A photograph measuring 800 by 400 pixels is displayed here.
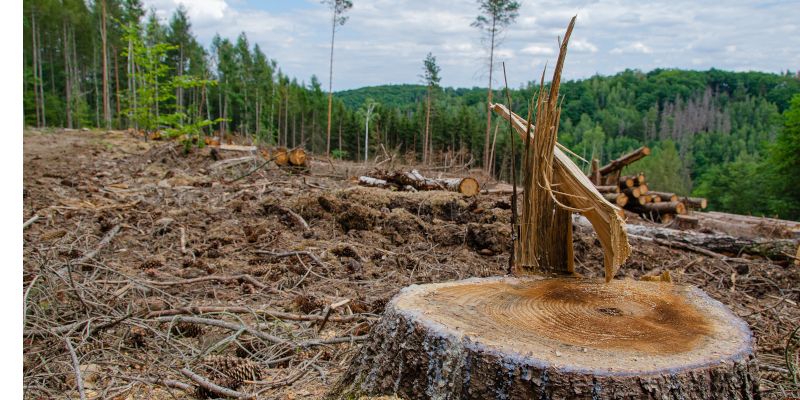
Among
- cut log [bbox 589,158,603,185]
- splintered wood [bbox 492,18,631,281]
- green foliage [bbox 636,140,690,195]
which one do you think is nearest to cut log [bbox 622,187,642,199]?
cut log [bbox 589,158,603,185]

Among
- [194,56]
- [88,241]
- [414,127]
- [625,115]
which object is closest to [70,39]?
[194,56]

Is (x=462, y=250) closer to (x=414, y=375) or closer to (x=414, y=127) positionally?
(x=414, y=375)

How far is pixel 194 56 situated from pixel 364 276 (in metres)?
45.9

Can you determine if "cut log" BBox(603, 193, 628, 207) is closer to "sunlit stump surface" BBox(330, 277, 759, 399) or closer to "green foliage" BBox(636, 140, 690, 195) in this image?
"sunlit stump surface" BBox(330, 277, 759, 399)

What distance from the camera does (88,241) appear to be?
5281mm

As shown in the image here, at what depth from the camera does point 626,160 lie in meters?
11.6

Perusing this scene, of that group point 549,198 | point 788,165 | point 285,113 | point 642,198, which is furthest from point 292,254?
point 285,113

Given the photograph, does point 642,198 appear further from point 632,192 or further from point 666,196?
point 666,196

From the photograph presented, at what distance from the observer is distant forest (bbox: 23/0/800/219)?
1472 cm

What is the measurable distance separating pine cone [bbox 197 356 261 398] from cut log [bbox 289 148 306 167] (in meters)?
8.36

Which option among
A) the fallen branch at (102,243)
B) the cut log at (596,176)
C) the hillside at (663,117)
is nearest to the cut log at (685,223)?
the cut log at (596,176)

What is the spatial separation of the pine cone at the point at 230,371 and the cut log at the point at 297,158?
27.4 ft

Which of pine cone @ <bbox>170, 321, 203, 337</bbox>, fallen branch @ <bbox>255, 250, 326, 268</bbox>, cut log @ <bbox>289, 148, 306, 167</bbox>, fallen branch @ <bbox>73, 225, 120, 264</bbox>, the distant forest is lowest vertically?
pine cone @ <bbox>170, 321, 203, 337</bbox>

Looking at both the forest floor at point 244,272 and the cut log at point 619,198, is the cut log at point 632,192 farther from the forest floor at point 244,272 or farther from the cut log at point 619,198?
the forest floor at point 244,272
